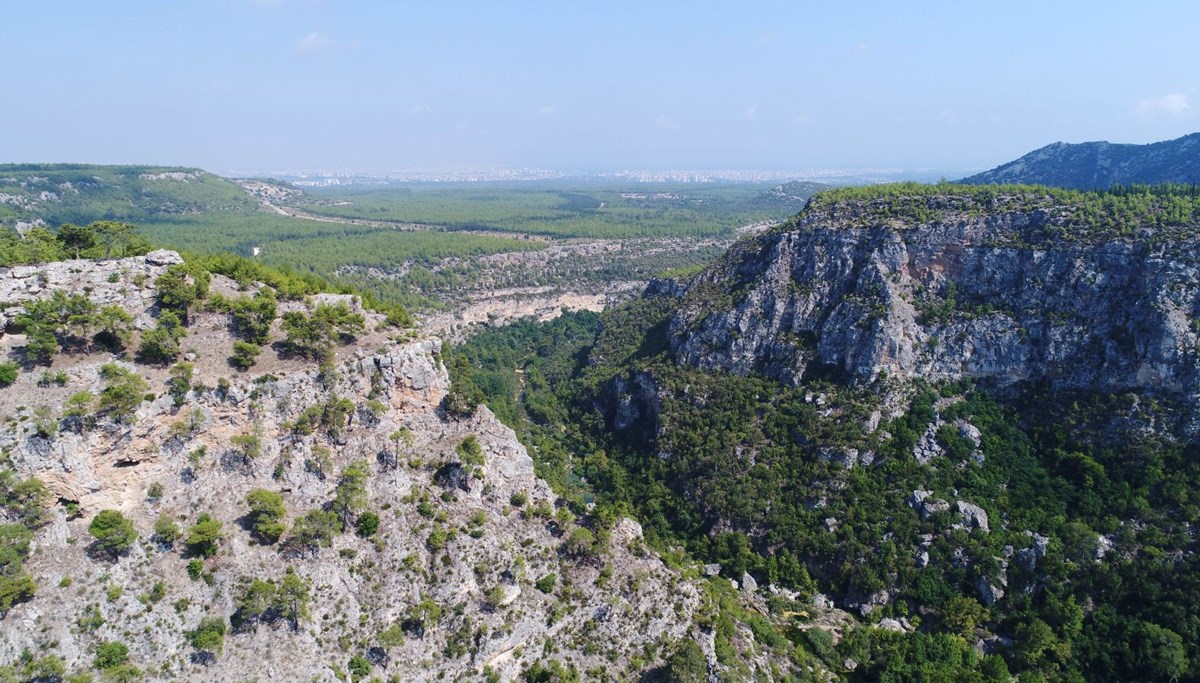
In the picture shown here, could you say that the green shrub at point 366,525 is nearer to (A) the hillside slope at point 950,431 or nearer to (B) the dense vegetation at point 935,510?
(B) the dense vegetation at point 935,510

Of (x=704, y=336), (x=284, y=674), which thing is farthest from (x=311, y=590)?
(x=704, y=336)

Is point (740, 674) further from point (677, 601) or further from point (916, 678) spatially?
point (916, 678)

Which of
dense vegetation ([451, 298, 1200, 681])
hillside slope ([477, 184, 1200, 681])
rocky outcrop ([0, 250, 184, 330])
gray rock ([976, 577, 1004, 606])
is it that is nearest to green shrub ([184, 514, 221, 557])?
rocky outcrop ([0, 250, 184, 330])

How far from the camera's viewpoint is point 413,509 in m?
51.0

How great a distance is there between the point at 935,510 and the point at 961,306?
29746mm

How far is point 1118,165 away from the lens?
17488 cm

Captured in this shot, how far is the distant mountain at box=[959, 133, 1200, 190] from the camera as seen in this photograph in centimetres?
15175

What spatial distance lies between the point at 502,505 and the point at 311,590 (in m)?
16.1

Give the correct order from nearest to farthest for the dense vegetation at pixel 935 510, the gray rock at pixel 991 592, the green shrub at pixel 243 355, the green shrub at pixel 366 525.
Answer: the green shrub at pixel 366 525 < the green shrub at pixel 243 355 < the dense vegetation at pixel 935 510 < the gray rock at pixel 991 592

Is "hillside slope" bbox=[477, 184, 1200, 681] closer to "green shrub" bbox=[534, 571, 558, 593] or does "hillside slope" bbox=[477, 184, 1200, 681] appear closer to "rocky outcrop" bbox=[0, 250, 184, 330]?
"green shrub" bbox=[534, 571, 558, 593]

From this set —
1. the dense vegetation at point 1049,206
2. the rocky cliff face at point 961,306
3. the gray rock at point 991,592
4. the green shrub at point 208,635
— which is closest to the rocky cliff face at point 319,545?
the green shrub at point 208,635

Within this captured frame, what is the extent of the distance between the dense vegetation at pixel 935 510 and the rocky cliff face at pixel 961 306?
378 centimetres

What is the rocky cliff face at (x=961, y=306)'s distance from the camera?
69438 mm

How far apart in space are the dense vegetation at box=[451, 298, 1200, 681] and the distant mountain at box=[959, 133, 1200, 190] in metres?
115
